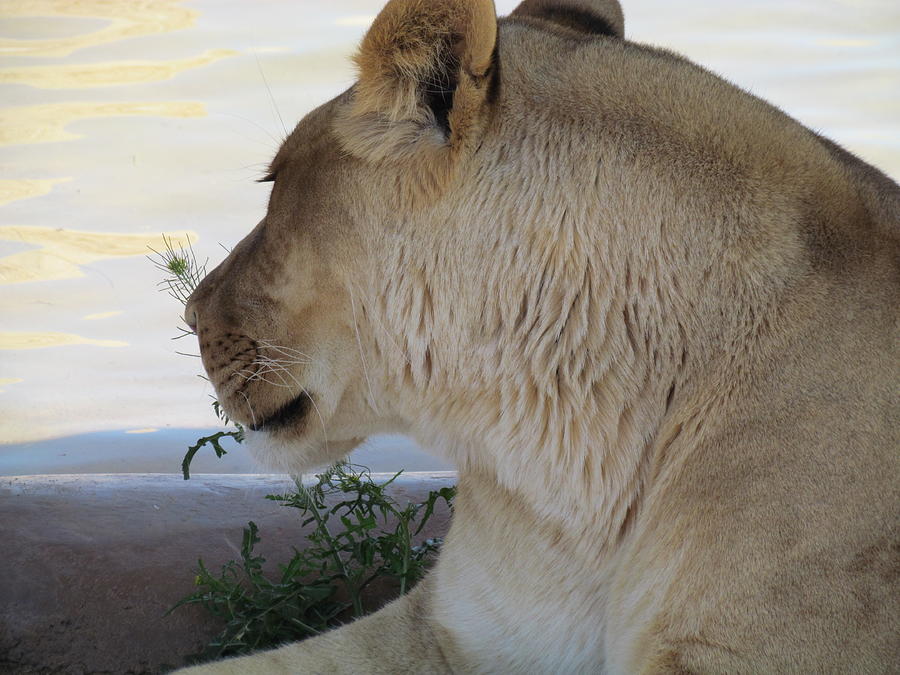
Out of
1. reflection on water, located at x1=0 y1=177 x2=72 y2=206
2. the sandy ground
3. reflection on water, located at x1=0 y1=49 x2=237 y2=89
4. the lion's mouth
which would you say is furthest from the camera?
reflection on water, located at x1=0 y1=49 x2=237 y2=89

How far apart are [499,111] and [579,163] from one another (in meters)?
0.15

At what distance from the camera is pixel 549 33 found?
→ 6.69 feet

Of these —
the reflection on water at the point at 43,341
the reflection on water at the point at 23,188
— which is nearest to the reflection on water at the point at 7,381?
the reflection on water at the point at 43,341

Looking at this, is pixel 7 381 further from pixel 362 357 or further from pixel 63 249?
pixel 362 357

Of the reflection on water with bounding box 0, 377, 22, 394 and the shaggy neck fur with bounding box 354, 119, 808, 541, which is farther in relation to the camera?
the reflection on water with bounding box 0, 377, 22, 394

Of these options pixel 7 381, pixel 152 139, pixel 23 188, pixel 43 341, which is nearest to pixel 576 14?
pixel 7 381

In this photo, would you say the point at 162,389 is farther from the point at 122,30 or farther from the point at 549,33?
the point at 122,30

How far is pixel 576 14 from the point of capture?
7.75ft

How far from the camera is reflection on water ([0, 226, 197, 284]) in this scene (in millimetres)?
5160

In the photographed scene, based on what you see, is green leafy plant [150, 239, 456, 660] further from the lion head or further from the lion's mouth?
the lion head

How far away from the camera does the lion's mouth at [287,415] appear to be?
2.13m

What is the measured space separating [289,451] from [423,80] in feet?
2.40

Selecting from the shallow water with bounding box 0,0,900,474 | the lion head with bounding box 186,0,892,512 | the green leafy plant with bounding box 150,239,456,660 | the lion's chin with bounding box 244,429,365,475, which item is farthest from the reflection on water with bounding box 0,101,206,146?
the lion head with bounding box 186,0,892,512

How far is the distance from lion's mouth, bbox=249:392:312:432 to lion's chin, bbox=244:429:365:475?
15 mm
